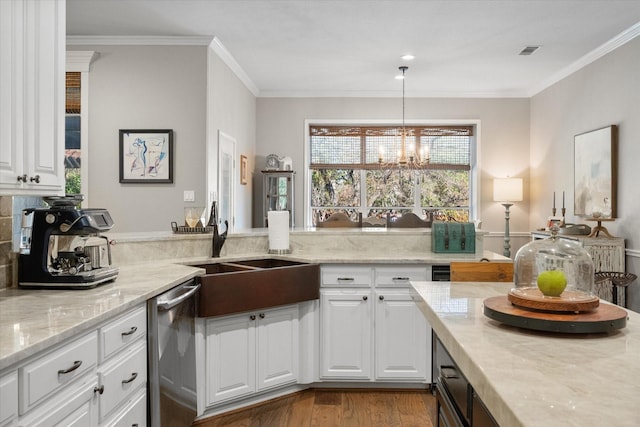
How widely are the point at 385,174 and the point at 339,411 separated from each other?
15.9ft

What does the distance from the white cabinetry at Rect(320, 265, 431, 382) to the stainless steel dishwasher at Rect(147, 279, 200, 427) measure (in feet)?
3.17

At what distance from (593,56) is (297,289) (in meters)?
4.19

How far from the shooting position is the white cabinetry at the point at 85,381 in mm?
1268

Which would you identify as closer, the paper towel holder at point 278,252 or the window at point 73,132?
the paper towel holder at point 278,252

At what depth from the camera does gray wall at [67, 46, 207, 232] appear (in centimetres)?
468

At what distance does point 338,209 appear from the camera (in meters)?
7.52

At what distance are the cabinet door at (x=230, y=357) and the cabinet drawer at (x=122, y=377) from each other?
2.62ft

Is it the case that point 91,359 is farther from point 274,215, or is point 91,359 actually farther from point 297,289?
point 274,215

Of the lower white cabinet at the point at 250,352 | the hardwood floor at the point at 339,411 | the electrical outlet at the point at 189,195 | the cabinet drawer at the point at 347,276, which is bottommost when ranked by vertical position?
the hardwood floor at the point at 339,411

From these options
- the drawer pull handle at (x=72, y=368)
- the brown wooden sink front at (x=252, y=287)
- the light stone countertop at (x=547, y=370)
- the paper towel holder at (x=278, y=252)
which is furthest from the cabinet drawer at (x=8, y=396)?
the paper towel holder at (x=278, y=252)

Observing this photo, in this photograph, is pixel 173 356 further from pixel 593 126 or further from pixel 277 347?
pixel 593 126

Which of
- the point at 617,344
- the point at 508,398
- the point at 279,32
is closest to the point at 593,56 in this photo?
the point at 279,32

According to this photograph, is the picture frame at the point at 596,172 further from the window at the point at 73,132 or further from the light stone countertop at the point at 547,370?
the window at the point at 73,132

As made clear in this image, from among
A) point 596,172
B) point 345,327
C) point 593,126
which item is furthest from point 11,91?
point 593,126
